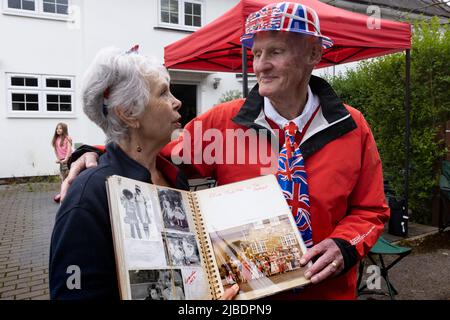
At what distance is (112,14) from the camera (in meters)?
10.4

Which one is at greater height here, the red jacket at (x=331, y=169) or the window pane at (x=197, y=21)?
the window pane at (x=197, y=21)

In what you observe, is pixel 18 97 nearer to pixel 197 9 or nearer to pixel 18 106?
pixel 18 106

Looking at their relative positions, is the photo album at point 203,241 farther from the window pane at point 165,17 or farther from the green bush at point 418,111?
the window pane at point 165,17

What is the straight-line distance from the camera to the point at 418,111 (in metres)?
5.51

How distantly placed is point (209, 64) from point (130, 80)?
5.44 meters

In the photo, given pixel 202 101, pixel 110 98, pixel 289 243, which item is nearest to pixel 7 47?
pixel 202 101

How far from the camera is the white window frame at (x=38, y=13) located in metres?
9.52

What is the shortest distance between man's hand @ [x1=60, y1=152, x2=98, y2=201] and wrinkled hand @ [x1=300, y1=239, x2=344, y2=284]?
35.2 inches

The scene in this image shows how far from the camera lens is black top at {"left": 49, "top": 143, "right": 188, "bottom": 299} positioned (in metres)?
1.09

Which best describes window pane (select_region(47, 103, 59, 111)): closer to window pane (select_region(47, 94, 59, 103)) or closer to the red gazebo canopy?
window pane (select_region(47, 94, 59, 103))

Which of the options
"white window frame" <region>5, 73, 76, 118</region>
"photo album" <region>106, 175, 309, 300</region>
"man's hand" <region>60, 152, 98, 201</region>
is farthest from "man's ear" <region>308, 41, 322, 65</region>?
"white window frame" <region>5, 73, 76, 118</region>

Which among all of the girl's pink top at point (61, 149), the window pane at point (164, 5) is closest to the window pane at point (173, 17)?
the window pane at point (164, 5)

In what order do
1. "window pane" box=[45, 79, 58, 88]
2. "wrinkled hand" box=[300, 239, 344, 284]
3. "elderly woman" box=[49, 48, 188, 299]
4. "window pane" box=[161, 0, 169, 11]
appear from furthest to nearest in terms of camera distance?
"window pane" box=[161, 0, 169, 11] < "window pane" box=[45, 79, 58, 88] < "wrinkled hand" box=[300, 239, 344, 284] < "elderly woman" box=[49, 48, 188, 299]

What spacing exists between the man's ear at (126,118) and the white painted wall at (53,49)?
31.7 feet
